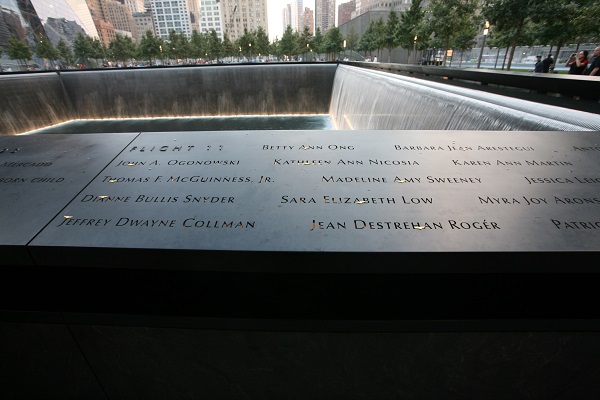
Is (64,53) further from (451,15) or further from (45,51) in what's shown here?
(451,15)

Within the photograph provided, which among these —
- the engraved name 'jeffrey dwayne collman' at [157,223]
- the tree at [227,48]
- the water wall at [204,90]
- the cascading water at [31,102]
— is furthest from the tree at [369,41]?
the engraved name 'jeffrey dwayne collman' at [157,223]

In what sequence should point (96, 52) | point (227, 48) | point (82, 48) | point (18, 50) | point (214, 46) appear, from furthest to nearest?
point (227, 48), point (214, 46), point (96, 52), point (82, 48), point (18, 50)

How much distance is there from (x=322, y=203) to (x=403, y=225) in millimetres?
348

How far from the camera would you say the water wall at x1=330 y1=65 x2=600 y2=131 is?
2734 mm

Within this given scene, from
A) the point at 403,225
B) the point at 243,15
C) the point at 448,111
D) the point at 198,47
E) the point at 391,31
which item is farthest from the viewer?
the point at 243,15

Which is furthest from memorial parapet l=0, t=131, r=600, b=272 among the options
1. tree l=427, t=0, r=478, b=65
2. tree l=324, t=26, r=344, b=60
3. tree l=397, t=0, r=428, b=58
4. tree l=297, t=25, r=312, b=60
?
tree l=297, t=25, r=312, b=60

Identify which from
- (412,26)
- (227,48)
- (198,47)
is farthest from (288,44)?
(412,26)

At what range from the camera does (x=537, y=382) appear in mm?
1553

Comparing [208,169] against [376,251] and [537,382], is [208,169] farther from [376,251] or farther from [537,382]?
[537,382]

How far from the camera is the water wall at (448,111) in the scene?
108 inches

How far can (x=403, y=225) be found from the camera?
51.0 inches

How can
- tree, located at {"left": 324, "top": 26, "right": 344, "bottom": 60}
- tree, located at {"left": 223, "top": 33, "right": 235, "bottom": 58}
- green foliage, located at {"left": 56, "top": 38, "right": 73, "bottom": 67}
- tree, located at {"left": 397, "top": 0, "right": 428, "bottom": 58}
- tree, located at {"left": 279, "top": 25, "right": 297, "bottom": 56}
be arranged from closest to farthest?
tree, located at {"left": 397, "top": 0, "right": 428, "bottom": 58} < green foliage, located at {"left": 56, "top": 38, "right": 73, "bottom": 67} < tree, located at {"left": 324, "top": 26, "right": 344, "bottom": 60} < tree, located at {"left": 279, "top": 25, "right": 297, "bottom": 56} < tree, located at {"left": 223, "top": 33, "right": 235, "bottom": 58}

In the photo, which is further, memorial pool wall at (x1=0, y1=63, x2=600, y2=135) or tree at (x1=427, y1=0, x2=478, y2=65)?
tree at (x1=427, y1=0, x2=478, y2=65)

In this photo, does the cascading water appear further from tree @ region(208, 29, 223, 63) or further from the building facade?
the building facade
